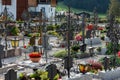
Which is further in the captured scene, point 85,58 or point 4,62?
point 85,58

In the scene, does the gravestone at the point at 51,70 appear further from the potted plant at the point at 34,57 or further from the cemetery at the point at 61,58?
the potted plant at the point at 34,57

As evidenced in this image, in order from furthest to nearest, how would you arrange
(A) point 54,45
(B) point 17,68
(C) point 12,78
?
(A) point 54,45 < (B) point 17,68 < (C) point 12,78

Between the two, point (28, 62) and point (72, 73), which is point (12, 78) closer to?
point (72, 73)

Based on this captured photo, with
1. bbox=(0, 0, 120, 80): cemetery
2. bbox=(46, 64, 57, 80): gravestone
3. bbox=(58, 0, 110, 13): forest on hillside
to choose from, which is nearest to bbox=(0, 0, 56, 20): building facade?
bbox=(0, 0, 120, 80): cemetery

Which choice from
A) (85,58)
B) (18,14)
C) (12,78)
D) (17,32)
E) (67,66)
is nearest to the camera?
(12,78)

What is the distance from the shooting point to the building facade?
223ft

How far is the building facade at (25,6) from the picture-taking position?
223 ft

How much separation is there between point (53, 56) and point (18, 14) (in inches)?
1540

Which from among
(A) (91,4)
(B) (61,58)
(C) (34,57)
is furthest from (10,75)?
(A) (91,4)

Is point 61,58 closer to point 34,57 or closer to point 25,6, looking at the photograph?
point 34,57

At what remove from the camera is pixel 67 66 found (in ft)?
68.2

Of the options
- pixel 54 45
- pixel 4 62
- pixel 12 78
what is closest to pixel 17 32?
pixel 54 45

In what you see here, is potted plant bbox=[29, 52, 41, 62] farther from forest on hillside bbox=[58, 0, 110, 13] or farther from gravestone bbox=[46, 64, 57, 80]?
forest on hillside bbox=[58, 0, 110, 13]

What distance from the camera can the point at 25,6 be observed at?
68750mm
